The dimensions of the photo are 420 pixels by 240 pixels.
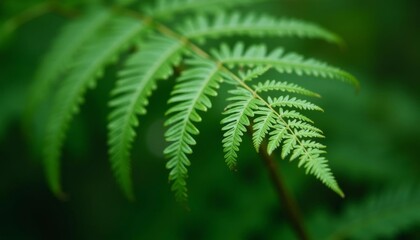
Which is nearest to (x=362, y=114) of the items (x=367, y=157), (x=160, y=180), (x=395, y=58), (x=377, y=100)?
(x=377, y=100)

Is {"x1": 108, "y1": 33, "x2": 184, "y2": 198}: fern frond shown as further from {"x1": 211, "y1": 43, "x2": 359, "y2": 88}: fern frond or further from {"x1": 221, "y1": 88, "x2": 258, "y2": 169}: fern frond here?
{"x1": 221, "y1": 88, "x2": 258, "y2": 169}: fern frond

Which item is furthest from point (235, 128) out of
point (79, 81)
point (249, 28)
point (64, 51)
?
point (64, 51)

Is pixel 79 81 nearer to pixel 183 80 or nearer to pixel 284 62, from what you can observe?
pixel 183 80

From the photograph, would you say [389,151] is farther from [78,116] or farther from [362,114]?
[78,116]

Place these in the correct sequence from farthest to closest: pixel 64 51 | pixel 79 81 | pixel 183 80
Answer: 1. pixel 64 51
2. pixel 79 81
3. pixel 183 80

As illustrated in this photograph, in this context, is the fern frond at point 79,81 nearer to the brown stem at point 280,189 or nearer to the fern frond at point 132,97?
the fern frond at point 132,97

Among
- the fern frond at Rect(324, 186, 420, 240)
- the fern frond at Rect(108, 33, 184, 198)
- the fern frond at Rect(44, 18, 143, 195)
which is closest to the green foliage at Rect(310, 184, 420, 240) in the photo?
the fern frond at Rect(324, 186, 420, 240)
